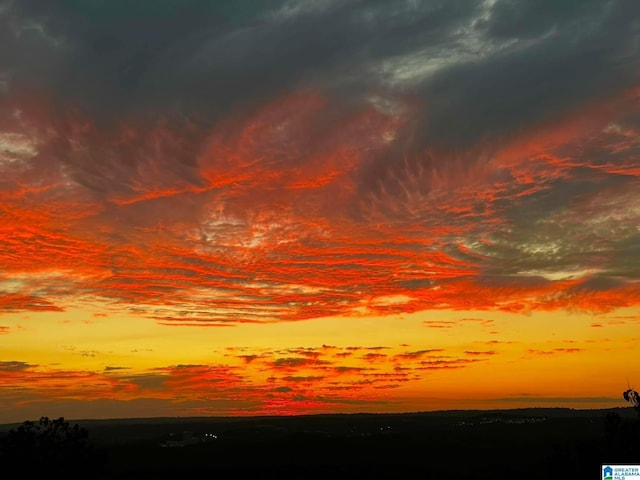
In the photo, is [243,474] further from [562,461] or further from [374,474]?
[562,461]

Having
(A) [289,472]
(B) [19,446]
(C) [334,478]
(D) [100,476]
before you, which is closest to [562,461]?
(D) [100,476]

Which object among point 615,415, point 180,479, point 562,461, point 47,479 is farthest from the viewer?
point 180,479

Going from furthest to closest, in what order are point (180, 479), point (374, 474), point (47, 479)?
point (374, 474), point (180, 479), point (47, 479)

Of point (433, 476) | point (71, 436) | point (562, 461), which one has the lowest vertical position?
point (433, 476)

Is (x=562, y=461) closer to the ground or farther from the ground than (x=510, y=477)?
farther from the ground

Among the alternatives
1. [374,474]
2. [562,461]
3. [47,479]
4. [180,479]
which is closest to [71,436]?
[47,479]

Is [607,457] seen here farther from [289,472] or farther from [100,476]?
[289,472]

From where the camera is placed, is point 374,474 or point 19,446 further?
point 374,474
